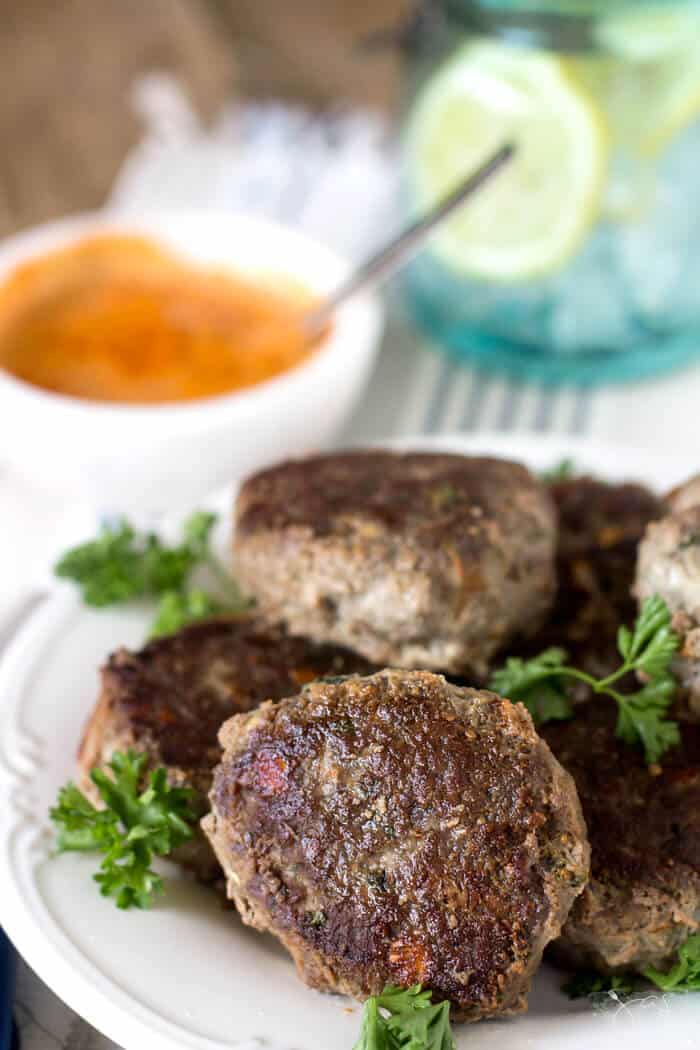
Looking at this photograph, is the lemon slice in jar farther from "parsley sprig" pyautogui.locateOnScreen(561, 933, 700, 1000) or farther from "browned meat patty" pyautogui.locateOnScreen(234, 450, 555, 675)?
"parsley sprig" pyautogui.locateOnScreen(561, 933, 700, 1000)

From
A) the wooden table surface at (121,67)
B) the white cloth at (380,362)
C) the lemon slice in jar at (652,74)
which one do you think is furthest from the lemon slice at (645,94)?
the wooden table surface at (121,67)

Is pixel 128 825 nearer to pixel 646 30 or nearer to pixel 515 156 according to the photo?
pixel 515 156

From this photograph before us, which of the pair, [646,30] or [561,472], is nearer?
[561,472]

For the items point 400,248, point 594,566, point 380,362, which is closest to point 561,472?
point 594,566

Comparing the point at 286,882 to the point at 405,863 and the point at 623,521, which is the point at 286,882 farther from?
the point at 623,521

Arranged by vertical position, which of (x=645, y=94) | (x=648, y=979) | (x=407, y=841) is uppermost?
(x=645, y=94)

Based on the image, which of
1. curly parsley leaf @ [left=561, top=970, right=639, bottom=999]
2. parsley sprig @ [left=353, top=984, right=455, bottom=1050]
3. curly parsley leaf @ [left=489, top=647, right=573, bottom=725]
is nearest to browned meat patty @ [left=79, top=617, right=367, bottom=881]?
curly parsley leaf @ [left=489, top=647, right=573, bottom=725]

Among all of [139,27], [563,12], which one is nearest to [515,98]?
[563,12]
